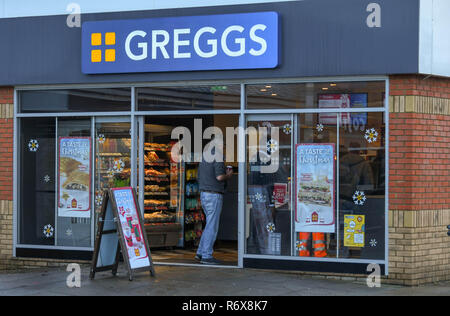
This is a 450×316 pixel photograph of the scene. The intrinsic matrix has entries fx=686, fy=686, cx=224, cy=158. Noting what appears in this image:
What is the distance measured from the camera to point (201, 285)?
30.6 feet

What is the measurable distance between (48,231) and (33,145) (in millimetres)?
1473

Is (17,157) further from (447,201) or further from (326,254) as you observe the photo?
(447,201)

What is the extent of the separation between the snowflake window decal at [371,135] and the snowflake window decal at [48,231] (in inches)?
212

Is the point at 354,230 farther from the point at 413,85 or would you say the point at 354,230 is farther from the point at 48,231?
the point at 48,231

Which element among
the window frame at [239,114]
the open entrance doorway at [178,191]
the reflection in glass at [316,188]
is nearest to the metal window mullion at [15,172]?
the window frame at [239,114]

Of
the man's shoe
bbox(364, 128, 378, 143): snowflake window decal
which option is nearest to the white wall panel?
bbox(364, 128, 378, 143): snowflake window decal

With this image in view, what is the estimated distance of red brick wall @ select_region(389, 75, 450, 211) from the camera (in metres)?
9.69

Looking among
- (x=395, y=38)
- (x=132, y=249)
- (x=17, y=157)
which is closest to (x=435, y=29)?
(x=395, y=38)

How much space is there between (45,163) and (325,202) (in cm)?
476

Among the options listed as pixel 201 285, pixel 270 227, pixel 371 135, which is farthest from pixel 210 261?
pixel 371 135

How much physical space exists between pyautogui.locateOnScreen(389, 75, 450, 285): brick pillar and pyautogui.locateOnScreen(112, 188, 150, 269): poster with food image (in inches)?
139

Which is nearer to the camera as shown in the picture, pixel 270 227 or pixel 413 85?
pixel 413 85

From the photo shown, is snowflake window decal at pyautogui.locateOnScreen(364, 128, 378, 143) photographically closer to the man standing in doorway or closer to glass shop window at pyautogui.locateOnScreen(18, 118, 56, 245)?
the man standing in doorway

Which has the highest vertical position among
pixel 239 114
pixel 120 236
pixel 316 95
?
pixel 316 95
